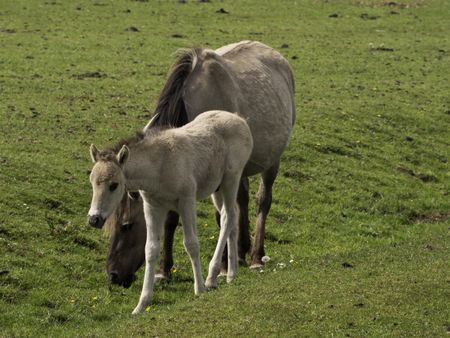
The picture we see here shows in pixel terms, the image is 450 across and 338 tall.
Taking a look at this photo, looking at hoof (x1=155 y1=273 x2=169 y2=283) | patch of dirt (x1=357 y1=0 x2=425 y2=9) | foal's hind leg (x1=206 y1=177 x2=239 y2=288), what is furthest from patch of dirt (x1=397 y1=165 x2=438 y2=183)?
patch of dirt (x1=357 y1=0 x2=425 y2=9)

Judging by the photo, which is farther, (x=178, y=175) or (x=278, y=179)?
(x=278, y=179)

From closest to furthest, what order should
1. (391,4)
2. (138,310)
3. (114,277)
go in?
(138,310) → (114,277) → (391,4)

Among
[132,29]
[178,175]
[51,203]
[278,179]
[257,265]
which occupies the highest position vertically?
[178,175]

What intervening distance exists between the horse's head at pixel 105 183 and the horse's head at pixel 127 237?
157 cm

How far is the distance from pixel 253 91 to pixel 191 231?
13.6 feet

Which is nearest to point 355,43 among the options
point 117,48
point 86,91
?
point 117,48

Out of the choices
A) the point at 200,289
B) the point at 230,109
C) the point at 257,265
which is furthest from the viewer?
the point at 257,265

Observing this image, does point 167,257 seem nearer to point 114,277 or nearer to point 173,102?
point 114,277

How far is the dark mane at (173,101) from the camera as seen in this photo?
1289 centimetres

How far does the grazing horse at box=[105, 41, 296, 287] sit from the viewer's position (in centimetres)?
1234

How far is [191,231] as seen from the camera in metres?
11.5

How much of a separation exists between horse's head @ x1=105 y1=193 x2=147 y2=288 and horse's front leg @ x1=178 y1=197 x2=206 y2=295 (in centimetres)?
100

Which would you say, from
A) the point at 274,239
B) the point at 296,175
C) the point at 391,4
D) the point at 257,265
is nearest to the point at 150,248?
the point at 257,265

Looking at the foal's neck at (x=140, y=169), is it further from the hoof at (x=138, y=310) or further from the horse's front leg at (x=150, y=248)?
the hoof at (x=138, y=310)
